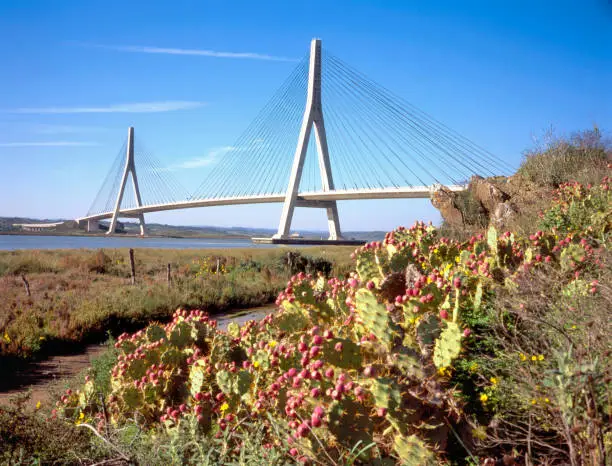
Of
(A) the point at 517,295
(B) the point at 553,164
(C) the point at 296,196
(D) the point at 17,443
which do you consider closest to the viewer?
(D) the point at 17,443

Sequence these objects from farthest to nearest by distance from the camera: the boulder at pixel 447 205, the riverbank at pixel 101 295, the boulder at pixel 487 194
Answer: the boulder at pixel 447 205 < the boulder at pixel 487 194 < the riverbank at pixel 101 295

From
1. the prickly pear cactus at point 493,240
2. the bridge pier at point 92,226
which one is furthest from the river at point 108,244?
the prickly pear cactus at point 493,240

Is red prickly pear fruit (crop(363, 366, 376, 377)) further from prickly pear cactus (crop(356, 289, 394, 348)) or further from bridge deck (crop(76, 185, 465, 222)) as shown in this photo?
bridge deck (crop(76, 185, 465, 222))

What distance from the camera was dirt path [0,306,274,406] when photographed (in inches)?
188

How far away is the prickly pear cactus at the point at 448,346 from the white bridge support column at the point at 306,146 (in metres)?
27.8

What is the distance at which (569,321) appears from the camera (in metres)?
2.05

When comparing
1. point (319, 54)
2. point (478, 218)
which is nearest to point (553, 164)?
point (478, 218)

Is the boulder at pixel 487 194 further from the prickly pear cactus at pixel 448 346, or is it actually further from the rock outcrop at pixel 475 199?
the prickly pear cactus at pixel 448 346

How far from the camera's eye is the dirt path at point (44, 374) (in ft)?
15.6

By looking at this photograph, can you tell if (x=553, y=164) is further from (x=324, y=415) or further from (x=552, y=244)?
(x=324, y=415)

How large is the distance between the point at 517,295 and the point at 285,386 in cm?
118

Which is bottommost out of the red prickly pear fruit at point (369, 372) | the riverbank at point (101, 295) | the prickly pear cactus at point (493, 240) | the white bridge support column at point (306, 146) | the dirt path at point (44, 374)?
the dirt path at point (44, 374)

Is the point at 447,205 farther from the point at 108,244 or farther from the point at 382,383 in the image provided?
the point at 108,244

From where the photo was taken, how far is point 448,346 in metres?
1.92
